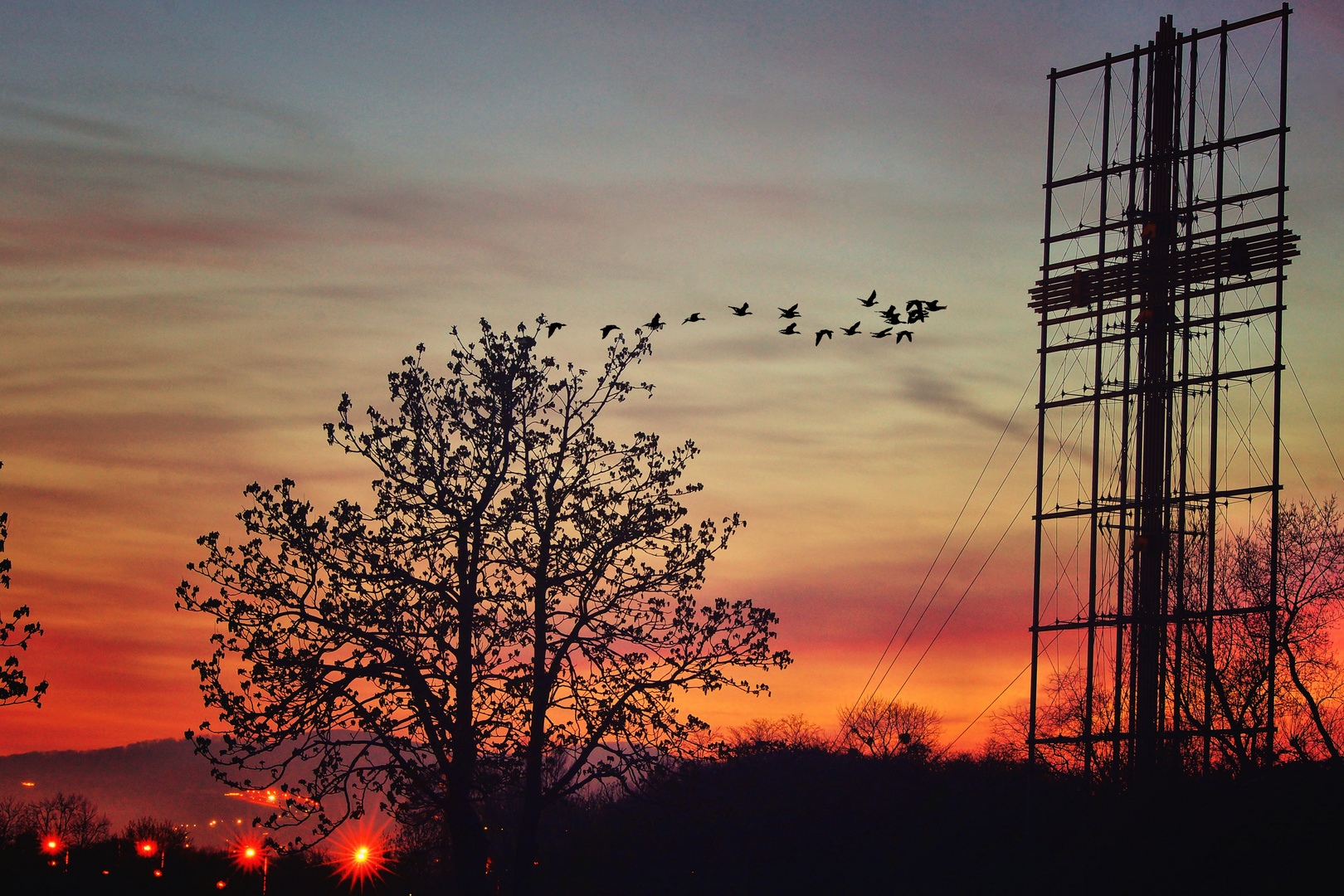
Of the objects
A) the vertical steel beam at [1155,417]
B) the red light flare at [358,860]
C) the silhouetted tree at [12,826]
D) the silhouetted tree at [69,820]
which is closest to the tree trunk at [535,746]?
the red light flare at [358,860]

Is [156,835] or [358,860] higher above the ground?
[358,860]

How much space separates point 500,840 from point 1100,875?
1135 inches

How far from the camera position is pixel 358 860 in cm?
4816

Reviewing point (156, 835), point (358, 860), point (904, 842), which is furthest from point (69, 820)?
point (904, 842)

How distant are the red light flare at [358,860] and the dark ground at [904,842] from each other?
0.73 m

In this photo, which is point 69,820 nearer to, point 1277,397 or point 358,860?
point 358,860

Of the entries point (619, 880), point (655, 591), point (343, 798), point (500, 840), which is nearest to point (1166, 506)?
point (655, 591)

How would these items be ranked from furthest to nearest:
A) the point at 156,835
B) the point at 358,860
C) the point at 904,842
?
the point at 156,835
the point at 358,860
the point at 904,842

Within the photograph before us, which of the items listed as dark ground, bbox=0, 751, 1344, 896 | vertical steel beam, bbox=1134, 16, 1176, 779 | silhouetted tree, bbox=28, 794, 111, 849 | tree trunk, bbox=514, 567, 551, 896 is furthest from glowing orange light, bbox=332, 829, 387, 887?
silhouetted tree, bbox=28, 794, 111, 849

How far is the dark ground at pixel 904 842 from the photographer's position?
3741 cm

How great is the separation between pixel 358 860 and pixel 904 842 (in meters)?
21.0

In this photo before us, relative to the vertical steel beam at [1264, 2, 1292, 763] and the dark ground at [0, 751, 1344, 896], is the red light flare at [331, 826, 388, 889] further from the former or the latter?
the vertical steel beam at [1264, 2, 1292, 763]

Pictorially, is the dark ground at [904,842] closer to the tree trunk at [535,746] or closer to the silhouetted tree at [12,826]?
the tree trunk at [535,746]

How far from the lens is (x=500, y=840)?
57312 millimetres
